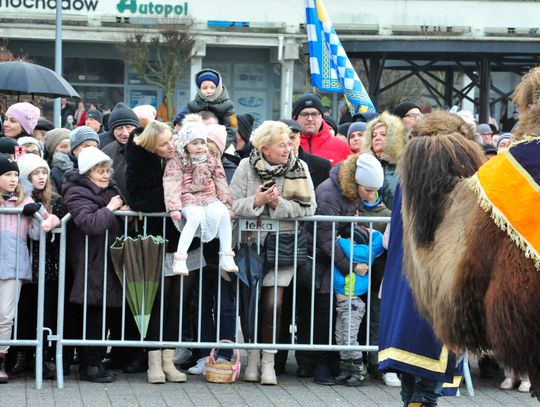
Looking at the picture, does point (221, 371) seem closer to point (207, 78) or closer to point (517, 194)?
point (207, 78)

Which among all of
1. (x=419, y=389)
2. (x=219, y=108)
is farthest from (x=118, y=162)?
(x=419, y=389)

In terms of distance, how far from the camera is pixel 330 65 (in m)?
13.0

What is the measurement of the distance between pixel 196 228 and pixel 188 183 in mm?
351

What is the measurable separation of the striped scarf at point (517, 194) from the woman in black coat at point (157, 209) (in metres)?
4.74

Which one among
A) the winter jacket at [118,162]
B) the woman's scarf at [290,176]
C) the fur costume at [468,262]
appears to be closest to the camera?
the fur costume at [468,262]

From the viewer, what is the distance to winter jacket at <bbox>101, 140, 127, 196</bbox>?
8.55 meters

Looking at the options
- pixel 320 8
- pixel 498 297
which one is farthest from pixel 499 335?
pixel 320 8

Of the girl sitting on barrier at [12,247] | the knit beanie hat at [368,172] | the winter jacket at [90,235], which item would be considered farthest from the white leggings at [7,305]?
the knit beanie hat at [368,172]

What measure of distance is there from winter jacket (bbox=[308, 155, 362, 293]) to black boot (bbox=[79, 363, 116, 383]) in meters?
1.75

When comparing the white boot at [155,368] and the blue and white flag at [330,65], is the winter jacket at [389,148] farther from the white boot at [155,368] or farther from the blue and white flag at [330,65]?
the blue and white flag at [330,65]

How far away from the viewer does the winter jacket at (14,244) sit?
7.84 meters

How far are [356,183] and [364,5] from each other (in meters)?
30.0

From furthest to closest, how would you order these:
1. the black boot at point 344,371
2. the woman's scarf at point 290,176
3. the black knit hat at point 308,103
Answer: the black knit hat at point 308,103 → the black boot at point 344,371 → the woman's scarf at point 290,176

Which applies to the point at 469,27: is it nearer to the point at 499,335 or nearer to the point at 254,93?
the point at 254,93
